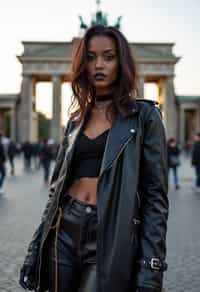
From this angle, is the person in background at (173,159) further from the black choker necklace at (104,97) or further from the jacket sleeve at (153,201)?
the jacket sleeve at (153,201)

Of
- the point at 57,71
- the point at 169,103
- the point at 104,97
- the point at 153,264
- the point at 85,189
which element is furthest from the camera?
the point at 169,103

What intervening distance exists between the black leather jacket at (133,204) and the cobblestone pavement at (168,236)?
2737 mm

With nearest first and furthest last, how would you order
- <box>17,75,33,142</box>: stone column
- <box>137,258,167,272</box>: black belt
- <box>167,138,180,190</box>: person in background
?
<box>137,258,167,272</box>: black belt
<box>167,138,180,190</box>: person in background
<box>17,75,33,142</box>: stone column

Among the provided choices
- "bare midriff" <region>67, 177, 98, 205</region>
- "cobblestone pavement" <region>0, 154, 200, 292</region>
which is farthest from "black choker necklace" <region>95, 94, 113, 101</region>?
"cobblestone pavement" <region>0, 154, 200, 292</region>

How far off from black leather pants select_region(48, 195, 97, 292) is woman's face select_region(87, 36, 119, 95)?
0.58m

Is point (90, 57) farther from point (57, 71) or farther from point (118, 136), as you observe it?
point (57, 71)

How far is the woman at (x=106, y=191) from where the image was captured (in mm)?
1773

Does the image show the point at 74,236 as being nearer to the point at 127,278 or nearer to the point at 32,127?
the point at 127,278

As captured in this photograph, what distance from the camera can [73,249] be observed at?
77.5 inches

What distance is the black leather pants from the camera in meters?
1.91

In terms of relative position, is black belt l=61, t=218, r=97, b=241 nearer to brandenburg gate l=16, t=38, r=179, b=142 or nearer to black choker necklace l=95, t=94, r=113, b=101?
black choker necklace l=95, t=94, r=113, b=101

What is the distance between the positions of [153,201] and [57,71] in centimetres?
5546

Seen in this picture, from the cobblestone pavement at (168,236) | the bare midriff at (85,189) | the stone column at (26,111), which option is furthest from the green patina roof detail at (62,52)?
the bare midriff at (85,189)

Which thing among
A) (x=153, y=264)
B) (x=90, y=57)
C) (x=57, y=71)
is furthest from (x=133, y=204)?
(x=57, y=71)
